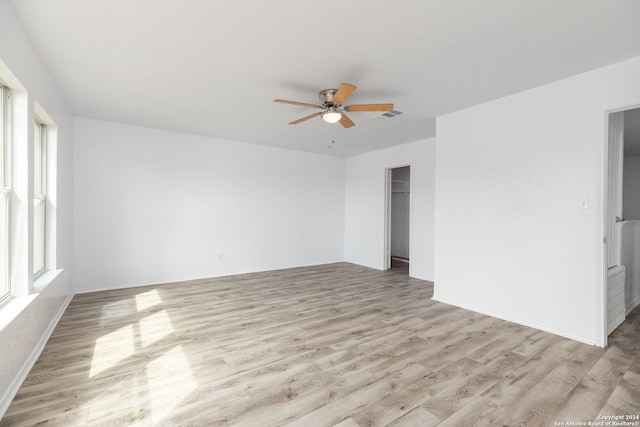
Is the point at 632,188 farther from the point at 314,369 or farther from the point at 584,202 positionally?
the point at 314,369

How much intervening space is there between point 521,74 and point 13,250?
454cm

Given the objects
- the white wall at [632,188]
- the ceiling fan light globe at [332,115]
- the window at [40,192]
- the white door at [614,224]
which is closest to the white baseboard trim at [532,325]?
the white door at [614,224]

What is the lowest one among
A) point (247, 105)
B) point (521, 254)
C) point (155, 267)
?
point (155, 267)

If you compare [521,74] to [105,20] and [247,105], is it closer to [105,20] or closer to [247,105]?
[247,105]

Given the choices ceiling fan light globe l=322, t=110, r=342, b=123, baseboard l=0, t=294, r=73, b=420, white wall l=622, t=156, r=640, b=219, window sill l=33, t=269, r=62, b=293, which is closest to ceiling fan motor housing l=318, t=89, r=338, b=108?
ceiling fan light globe l=322, t=110, r=342, b=123

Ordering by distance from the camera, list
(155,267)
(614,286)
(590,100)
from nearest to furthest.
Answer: (590,100), (614,286), (155,267)

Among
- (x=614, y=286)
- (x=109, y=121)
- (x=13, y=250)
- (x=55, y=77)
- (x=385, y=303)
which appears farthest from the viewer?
(x=109, y=121)

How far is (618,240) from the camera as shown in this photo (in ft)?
10.8

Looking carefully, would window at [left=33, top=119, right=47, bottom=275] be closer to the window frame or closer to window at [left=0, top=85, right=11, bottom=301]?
the window frame

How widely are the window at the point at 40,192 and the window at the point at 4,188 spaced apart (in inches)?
37.0

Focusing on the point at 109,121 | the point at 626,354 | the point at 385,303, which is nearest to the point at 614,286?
the point at 626,354

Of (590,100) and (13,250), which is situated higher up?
(590,100)

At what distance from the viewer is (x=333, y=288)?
4609 mm

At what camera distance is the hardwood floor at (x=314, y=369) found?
175 centimetres
